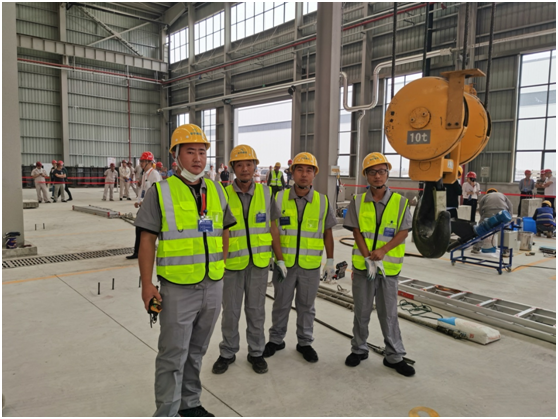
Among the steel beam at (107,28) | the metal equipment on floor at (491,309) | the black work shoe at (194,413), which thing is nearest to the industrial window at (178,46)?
the steel beam at (107,28)

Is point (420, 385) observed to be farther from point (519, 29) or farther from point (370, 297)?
point (519, 29)

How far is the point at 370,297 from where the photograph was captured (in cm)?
369

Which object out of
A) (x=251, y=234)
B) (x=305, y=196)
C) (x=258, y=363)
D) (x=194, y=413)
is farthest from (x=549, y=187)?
(x=194, y=413)

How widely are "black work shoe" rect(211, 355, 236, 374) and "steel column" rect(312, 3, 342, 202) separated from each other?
5079 millimetres

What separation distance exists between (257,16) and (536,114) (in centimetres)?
1623

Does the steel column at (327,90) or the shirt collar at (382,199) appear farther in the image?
the steel column at (327,90)

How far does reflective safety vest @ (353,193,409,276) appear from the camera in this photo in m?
3.63

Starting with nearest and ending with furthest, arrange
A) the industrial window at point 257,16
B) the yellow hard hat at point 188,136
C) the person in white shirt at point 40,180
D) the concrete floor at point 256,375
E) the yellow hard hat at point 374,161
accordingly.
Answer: the yellow hard hat at point 188,136
the concrete floor at point 256,375
the yellow hard hat at point 374,161
the person in white shirt at point 40,180
the industrial window at point 257,16

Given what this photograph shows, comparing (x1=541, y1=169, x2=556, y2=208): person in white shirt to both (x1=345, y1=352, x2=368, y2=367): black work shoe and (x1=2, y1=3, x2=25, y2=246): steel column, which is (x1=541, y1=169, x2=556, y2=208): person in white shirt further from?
(x1=2, y1=3, x2=25, y2=246): steel column

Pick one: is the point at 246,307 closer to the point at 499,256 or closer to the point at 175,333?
the point at 175,333

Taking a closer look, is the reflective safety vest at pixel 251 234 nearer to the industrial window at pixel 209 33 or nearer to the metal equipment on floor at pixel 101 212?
the metal equipment on floor at pixel 101 212

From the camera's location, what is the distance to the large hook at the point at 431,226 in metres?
2.77

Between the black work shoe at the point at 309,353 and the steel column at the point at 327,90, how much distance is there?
15.4 ft

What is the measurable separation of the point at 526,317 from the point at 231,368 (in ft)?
12.1
